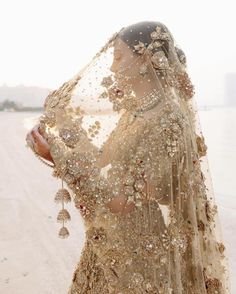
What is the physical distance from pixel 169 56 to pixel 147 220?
1.95ft

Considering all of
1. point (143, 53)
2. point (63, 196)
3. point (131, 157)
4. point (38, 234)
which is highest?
point (143, 53)

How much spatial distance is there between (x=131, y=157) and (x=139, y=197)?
0.46 ft

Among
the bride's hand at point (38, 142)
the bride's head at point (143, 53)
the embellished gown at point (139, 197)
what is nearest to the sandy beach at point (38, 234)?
the embellished gown at point (139, 197)

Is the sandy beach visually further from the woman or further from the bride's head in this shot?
the bride's head

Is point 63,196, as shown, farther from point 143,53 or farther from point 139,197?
point 143,53

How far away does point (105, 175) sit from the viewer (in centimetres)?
154

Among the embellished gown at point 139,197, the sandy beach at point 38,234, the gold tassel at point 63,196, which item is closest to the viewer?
the embellished gown at point 139,197

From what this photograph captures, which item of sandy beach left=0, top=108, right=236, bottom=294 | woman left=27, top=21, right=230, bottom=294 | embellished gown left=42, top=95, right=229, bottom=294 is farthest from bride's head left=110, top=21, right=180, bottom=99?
sandy beach left=0, top=108, right=236, bottom=294

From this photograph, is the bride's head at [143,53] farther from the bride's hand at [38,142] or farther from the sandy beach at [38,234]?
the sandy beach at [38,234]

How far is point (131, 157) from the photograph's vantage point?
5.01 ft

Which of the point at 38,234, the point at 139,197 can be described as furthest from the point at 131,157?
the point at 38,234

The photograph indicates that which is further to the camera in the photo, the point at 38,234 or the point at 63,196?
the point at 38,234

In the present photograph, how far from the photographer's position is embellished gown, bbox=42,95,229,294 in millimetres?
1530

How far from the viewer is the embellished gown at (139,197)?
153cm
